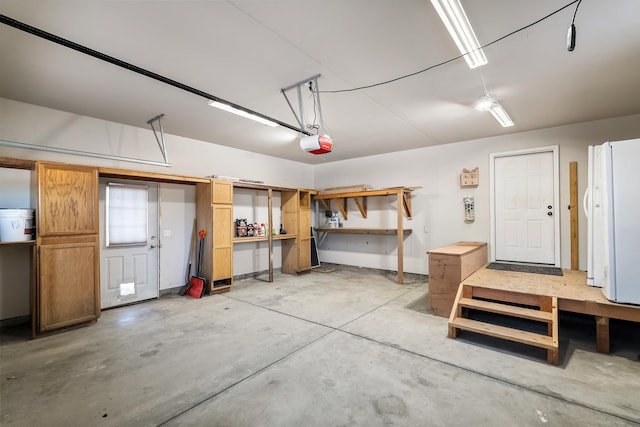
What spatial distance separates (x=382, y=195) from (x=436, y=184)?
1208 mm

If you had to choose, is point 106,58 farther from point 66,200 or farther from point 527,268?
point 527,268

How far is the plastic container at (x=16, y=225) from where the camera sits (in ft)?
10.3

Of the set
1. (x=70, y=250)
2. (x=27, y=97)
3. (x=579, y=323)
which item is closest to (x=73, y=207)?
(x=70, y=250)

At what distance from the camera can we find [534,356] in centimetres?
279

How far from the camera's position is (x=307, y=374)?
2.50 meters

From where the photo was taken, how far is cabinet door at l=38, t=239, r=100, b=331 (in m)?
3.31

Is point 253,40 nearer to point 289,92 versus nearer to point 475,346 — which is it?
point 289,92

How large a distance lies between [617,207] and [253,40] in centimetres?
386

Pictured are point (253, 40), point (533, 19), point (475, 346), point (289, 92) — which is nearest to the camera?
point (533, 19)

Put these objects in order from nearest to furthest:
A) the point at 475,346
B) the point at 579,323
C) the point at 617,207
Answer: the point at 617,207 → the point at 475,346 → the point at 579,323

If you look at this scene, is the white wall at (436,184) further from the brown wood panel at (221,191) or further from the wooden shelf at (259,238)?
the brown wood panel at (221,191)

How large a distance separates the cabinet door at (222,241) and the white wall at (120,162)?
0.73 m

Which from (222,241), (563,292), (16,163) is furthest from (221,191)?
(563,292)

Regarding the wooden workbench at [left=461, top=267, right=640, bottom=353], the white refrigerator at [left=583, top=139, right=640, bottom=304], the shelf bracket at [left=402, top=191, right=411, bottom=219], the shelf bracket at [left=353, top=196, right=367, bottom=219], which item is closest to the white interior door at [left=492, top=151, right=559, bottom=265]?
the wooden workbench at [left=461, top=267, right=640, bottom=353]
